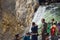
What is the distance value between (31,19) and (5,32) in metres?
2.07

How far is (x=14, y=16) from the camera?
746 inches

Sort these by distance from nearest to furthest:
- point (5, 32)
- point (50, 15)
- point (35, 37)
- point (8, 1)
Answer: point (35, 37) < point (50, 15) < point (5, 32) < point (8, 1)

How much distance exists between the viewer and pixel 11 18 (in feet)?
61.8

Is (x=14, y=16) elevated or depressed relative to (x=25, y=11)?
depressed

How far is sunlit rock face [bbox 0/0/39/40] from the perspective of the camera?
1811 centimetres

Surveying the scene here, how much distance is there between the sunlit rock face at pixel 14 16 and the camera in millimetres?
18109

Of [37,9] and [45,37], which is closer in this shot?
[45,37]

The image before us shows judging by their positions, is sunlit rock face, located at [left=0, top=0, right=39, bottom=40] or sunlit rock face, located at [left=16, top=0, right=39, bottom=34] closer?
sunlit rock face, located at [left=0, top=0, right=39, bottom=40]

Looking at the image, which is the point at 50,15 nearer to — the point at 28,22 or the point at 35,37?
the point at 28,22

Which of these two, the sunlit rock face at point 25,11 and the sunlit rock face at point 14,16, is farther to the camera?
the sunlit rock face at point 25,11

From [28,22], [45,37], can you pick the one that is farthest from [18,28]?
[45,37]

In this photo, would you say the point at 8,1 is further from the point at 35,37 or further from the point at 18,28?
the point at 35,37

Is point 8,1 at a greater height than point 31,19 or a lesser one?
greater

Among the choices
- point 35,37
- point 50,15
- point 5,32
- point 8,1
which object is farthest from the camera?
point 8,1
